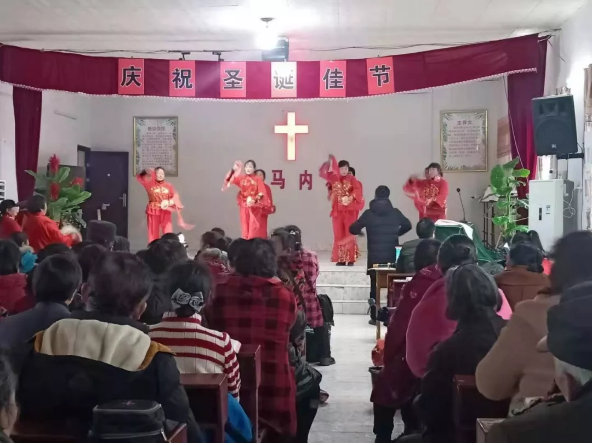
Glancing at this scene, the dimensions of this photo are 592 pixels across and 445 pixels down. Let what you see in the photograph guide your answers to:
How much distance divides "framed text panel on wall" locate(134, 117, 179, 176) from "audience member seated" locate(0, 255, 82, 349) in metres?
8.71

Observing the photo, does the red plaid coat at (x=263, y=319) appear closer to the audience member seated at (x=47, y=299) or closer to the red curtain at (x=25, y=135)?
the audience member seated at (x=47, y=299)

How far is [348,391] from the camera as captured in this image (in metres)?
4.29

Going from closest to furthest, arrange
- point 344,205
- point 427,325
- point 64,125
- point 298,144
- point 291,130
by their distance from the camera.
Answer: point 427,325 < point 344,205 < point 64,125 < point 291,130 < point 298,144

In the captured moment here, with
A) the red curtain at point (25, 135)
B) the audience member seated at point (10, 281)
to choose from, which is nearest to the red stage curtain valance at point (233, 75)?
the red curtain at point (25, 135)

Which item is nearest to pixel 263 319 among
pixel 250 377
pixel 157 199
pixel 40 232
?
pixel 250 377

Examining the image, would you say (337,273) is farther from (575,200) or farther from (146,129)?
(146,129)

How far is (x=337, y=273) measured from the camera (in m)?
7.96

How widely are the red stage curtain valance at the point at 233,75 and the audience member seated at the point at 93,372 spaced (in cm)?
583

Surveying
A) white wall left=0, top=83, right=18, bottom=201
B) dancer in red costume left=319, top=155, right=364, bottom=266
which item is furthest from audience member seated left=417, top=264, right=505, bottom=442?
white wall left=0, top=83, right=18, bottom=201

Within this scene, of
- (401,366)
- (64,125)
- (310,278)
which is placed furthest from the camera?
(64,125)

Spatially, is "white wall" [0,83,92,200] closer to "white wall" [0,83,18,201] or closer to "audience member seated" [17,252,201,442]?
"white wall" [0,83,18,201]

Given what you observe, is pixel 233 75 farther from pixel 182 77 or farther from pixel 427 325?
pixel 427 325

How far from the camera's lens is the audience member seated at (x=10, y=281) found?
3057mm

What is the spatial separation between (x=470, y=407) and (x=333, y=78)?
222 inches
